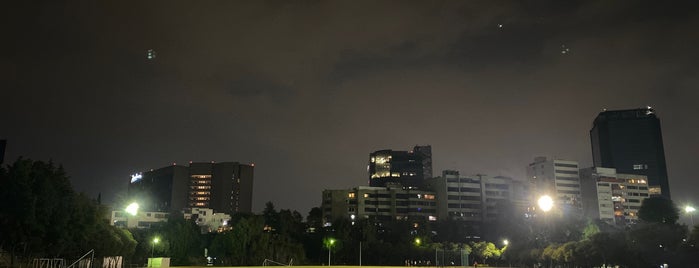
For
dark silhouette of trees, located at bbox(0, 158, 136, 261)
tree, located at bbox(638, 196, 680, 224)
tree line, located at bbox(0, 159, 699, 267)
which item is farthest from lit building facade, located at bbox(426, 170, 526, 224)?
dark silhouette of trees, located at bbox(0, 158, 136, 261)

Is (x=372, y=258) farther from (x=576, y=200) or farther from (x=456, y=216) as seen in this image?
(x=576, y=200)

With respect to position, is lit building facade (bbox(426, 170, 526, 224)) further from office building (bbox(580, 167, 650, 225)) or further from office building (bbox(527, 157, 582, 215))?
office building (bbox(580, 167, 650, 225))

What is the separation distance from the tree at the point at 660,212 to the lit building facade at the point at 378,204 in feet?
226

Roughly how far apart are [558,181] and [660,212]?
89830 mm

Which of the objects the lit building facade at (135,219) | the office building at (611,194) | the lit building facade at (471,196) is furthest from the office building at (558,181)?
the lit building facade at (135,219)

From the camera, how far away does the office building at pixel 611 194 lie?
17312 centimetres

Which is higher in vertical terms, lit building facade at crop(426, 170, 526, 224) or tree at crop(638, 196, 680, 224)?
lit building facade at crop(426, 170, 526, 224)

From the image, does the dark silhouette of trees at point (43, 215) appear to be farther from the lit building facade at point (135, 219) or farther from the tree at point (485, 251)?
the lit building facade at point (135, 219)

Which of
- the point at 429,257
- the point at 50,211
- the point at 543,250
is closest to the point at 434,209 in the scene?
the point at 429,257

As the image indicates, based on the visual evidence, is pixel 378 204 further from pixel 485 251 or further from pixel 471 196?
pixel 485 251

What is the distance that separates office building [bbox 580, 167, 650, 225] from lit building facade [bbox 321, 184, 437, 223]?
172 feet

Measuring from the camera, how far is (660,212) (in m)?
86.5

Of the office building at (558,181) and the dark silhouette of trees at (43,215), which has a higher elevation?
the office building at (558,181)

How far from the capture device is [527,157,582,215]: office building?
17100 centimetres
